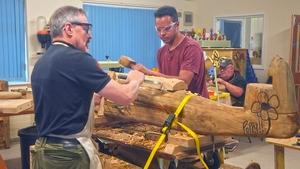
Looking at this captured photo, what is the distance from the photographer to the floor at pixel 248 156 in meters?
4.49

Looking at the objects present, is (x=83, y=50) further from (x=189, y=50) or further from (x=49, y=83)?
(x=189, y=50)

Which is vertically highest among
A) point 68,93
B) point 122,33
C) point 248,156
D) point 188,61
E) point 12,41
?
point 122,33

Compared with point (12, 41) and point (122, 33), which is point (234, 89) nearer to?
point (122, 33)

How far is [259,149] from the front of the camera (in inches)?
205

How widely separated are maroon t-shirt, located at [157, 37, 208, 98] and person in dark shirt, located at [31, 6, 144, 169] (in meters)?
0.78

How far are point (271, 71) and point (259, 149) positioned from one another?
371 centimetres

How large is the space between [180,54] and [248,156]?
2.75 metres

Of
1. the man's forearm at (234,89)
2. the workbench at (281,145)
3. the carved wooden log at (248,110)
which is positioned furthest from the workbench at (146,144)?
the man's forearm at (234,89)

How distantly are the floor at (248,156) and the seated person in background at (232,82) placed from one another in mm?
698

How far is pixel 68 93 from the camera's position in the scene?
1.74 m

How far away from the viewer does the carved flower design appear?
5.86 feet

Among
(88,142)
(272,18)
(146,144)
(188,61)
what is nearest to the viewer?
(88,142)

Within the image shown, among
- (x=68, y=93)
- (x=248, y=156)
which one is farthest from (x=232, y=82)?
(x=68, y=93)

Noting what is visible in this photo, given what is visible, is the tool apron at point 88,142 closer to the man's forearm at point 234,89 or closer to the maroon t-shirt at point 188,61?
the maroon t-shirt at point 188,61
